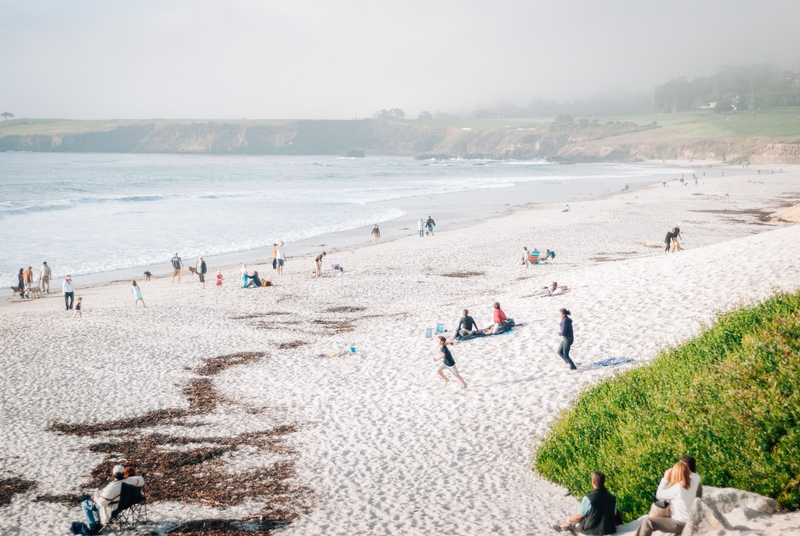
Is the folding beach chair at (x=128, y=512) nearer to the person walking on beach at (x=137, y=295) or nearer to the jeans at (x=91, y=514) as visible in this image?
the jeans at (x=91, y=514)

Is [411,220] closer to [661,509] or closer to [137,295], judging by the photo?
[137,295]

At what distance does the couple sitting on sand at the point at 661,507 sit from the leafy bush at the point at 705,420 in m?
0.77

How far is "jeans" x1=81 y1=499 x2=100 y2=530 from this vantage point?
859cm

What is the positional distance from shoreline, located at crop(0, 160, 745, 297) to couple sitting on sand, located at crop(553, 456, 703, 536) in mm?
25880

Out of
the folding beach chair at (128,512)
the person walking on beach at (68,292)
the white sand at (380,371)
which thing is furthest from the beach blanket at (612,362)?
the person walking on beach at (68,292)

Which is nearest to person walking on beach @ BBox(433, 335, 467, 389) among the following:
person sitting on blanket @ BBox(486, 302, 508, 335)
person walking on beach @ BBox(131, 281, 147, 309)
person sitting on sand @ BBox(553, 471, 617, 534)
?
person sitting on blanket @ BBox(486, 302, 508, 335)

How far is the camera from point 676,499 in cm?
691

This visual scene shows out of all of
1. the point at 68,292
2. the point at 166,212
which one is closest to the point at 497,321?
the point at 68,292

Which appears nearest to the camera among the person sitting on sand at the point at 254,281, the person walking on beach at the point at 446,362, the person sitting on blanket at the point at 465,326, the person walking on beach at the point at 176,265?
the person walking on beach at the point at 446,362

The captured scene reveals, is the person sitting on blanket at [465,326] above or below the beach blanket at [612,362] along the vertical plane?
above

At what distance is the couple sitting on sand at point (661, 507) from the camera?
6.84 meters

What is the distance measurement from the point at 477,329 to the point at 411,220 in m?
32.1

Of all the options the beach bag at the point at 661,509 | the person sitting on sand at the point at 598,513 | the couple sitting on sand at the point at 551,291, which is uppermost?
the couple sitting on sand at the point at 551,291

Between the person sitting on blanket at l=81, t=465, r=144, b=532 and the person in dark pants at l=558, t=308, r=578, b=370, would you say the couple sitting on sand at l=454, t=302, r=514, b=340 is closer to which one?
the person in dark pants at l=558, t=308, r=578, b=370
